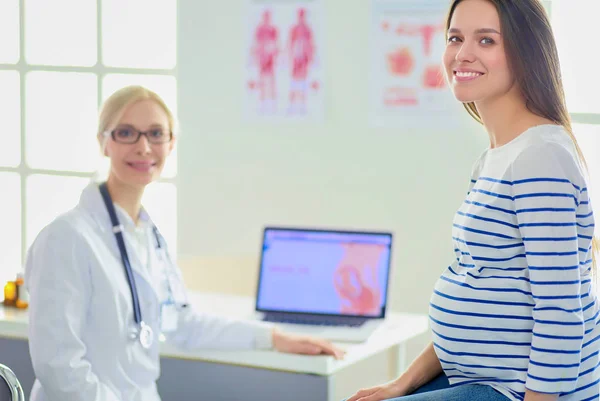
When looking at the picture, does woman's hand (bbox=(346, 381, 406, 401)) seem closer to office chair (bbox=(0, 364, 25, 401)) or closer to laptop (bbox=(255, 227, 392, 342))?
office chair (bbox=(0, 364, 25, 401))

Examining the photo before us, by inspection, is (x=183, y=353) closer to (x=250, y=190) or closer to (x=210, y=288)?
(x=210, y=288)

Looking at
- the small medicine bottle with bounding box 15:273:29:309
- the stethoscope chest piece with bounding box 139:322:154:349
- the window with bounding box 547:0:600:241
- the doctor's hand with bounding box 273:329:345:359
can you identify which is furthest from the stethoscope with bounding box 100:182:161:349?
the window with bounding box 547:0:600:241

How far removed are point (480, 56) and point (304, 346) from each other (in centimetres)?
112

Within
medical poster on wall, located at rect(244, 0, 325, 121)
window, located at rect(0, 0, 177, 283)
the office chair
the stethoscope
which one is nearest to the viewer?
the office chair

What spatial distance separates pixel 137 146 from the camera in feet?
7.93

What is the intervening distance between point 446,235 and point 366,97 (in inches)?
25.4

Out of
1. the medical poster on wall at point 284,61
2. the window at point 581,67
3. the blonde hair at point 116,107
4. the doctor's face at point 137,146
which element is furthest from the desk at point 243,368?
the medical poster on wall at point 284,61

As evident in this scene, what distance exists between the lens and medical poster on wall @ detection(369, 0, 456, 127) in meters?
3.71

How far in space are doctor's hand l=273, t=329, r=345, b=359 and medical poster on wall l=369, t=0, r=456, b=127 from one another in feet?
4.92

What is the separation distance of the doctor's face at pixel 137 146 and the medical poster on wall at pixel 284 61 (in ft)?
5.00

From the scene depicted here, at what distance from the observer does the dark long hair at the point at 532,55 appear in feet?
5.17

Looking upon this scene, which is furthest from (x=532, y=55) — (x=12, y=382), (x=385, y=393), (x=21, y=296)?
(x=21, y=296)

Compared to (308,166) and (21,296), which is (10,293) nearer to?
(21,296)

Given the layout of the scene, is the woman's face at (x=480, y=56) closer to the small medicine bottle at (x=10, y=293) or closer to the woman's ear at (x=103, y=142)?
the woman's ear at (x=103, y=142)
